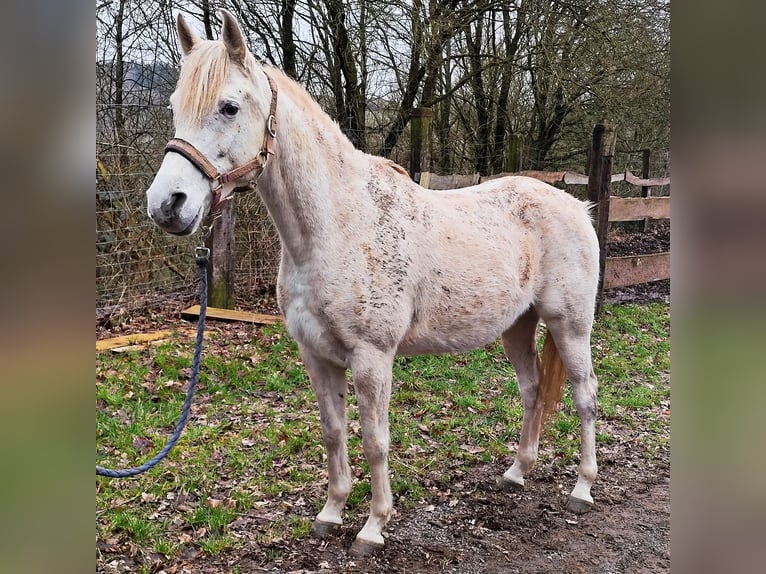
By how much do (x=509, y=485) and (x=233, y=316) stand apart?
147 inches

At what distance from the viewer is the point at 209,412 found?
439 cm

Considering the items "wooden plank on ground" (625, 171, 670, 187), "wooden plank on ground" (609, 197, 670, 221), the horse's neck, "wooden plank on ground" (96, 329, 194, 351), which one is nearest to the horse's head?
the horse's neck

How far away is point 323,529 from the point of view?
296cm

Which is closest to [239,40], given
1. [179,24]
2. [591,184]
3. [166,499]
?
[179,24]

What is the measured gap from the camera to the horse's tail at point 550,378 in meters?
3.61

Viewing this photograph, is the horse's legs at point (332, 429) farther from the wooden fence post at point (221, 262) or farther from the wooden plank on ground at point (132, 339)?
the wooden fence post at point (221, 262)

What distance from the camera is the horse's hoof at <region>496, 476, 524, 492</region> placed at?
11.7 feet

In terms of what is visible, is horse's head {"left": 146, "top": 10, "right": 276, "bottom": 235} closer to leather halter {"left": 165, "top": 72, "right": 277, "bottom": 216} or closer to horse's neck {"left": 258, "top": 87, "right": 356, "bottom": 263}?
leather halter {"left": 165, "top": 72, "right": 277, "bottom": 216}

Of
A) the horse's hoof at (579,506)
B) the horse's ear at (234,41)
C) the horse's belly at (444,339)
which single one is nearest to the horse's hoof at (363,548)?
the horse's belly at (444,339)

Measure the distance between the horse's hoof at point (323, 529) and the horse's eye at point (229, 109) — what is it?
2069 millimetres

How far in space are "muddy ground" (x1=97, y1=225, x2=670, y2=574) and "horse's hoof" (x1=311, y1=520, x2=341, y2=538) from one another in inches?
1.5
